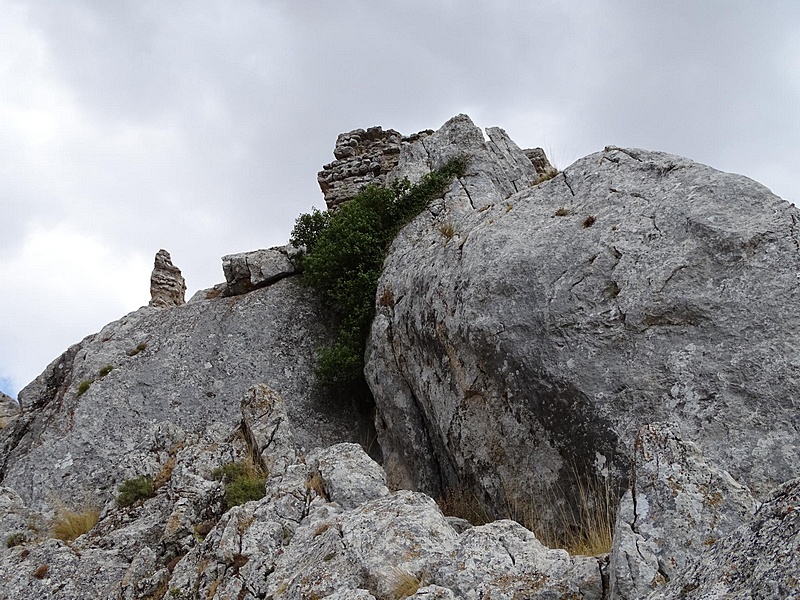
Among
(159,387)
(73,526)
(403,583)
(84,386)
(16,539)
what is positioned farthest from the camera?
(84,386)

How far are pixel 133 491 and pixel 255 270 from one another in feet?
31.7

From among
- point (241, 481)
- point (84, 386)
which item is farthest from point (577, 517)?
point (84, 386)

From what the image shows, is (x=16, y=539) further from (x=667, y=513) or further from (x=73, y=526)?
(x=667, y=513)

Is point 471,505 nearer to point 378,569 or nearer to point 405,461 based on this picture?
point 405,461

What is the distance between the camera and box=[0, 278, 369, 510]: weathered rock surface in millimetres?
16203

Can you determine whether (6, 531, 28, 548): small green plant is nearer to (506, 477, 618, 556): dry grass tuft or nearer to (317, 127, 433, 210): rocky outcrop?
(506, 477, 618, 556): dry grass tuft

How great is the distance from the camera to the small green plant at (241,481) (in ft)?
36.3

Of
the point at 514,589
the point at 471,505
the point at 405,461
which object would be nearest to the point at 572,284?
the point at 471,505

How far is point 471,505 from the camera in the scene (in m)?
12.3

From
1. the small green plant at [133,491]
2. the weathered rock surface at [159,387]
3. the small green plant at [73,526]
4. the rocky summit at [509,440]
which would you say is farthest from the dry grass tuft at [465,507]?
the small green plant at [73,526]

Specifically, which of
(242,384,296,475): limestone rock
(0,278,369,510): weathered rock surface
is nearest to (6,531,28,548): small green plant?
(0,278,369,510): weathered rock surface

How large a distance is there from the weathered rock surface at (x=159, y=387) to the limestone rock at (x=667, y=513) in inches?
431

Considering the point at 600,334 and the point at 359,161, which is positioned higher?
the point at 359,161

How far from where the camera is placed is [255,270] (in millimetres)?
20688
